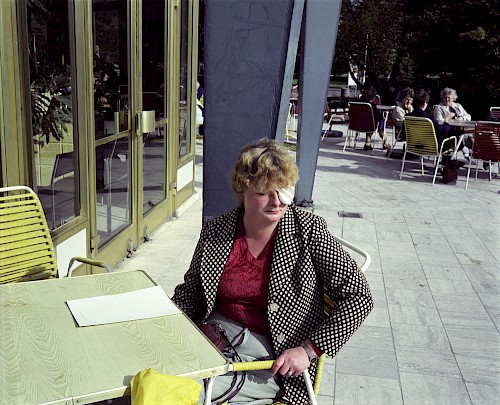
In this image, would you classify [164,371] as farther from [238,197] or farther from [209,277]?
[238,197]

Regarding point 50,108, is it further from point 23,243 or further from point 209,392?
point 209,392

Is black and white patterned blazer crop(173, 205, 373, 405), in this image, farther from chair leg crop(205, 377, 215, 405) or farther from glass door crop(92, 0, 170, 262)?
glass door crop(92, 0, 170, 262)

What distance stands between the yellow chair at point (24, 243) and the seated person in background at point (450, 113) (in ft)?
24.6

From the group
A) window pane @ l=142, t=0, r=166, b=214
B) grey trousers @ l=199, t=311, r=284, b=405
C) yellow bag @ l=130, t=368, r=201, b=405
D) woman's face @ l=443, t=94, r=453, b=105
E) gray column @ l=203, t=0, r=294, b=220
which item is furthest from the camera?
woman's face @ l=443, t=94, r=453, b=105

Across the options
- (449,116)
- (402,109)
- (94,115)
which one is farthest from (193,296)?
(402,109)

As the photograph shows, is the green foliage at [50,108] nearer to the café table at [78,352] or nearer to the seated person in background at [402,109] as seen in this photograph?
the café table at [78,352]

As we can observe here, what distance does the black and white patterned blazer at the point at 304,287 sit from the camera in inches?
82.6

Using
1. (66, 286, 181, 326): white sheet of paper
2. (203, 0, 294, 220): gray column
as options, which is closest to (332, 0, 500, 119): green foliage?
(203, 0, 294, 220): gray column

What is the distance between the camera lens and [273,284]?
7.07 feet

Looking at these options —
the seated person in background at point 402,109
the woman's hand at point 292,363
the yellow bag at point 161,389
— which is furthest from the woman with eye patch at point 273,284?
the seated person in background at point 402,109

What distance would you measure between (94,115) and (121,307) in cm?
231

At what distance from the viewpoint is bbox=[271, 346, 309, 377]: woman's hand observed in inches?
79.8

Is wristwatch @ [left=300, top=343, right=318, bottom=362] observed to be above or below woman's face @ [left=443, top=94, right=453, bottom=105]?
below

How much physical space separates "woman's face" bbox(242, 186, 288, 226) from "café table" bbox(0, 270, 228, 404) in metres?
0.47
